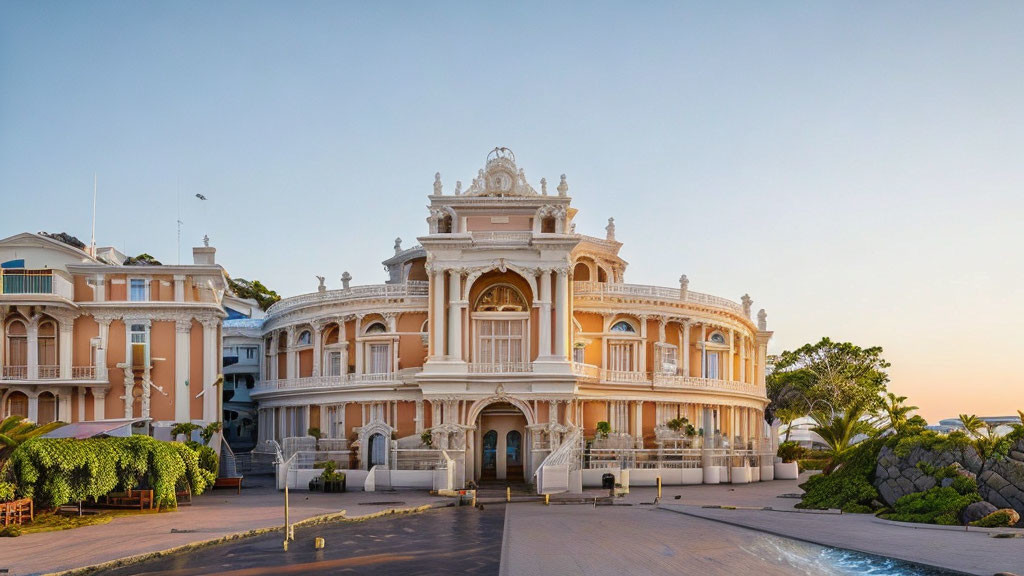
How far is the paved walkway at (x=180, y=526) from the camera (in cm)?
2516

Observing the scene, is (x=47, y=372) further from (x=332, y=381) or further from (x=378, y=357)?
(x=378, y=357)

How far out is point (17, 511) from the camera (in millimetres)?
31469

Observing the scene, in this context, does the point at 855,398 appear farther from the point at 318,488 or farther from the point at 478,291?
the point at 318,488

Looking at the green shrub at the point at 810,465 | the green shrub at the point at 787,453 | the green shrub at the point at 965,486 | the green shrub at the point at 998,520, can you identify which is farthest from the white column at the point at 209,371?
the green shrub at the point at 810,465

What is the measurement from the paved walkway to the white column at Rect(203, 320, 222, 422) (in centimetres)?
670

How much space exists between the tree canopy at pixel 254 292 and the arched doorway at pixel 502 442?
4663 centimetres

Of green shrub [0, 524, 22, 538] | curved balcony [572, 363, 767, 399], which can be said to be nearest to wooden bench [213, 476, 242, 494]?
green shrub [0, 524, 22, 538]

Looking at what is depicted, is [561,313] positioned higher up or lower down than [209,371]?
higher up

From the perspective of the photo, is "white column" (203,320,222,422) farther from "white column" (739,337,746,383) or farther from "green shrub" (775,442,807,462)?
"green shrub" (775,442,807,462)

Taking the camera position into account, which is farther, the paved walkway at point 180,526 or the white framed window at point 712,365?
the white framed window at point 712,365

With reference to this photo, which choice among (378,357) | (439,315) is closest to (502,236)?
(439,315)

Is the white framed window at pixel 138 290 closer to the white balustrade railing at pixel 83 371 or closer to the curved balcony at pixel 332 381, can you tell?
the white balustrade railing at pixel 83 371

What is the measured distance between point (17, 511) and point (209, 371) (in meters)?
19.7

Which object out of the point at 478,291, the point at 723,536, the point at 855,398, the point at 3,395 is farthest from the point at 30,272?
the point at 855,398
